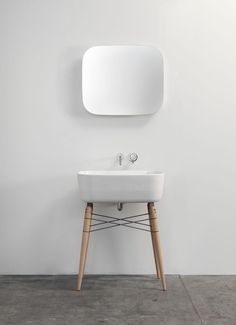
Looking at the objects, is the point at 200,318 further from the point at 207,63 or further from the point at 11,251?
the point at 207,63

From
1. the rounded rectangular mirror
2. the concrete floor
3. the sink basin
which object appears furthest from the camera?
the rounded rectangular mirror

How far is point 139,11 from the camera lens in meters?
3.33

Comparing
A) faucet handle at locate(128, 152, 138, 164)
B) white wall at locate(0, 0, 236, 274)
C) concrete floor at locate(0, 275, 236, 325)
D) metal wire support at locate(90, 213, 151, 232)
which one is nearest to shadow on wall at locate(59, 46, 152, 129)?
white wall at locate(0, 0, 236, 274)

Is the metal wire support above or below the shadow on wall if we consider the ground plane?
below

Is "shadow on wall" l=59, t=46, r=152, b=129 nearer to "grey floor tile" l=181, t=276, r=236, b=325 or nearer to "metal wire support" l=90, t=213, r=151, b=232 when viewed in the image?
"metal wire support" l=90, t=213, r=151, b=232

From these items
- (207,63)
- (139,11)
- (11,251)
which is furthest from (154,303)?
(139,11)

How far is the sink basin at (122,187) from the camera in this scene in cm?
291

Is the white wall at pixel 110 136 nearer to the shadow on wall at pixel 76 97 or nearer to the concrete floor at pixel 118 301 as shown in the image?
the shadow on wall at pixel 76 97

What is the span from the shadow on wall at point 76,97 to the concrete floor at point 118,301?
1.16 m

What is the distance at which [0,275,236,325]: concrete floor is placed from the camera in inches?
96.6

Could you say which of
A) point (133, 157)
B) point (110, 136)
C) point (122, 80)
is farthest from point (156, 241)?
point (122, 80)

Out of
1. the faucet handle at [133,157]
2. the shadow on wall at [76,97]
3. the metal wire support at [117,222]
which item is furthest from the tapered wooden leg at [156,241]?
the shadow on wall at [76,97]

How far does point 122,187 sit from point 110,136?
578mm

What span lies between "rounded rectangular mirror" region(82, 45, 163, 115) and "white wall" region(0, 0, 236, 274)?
0.25 ft
